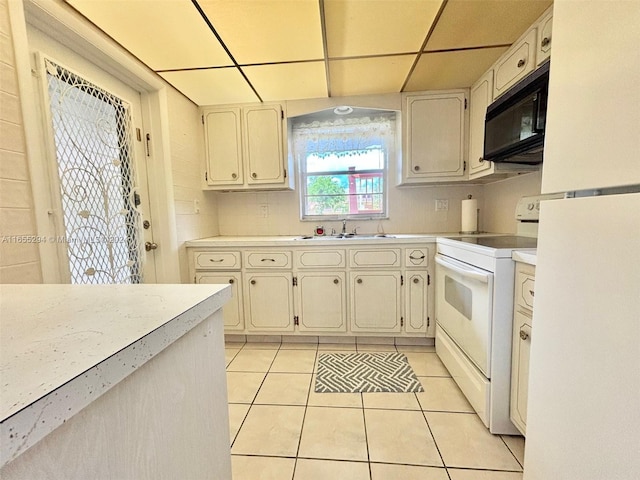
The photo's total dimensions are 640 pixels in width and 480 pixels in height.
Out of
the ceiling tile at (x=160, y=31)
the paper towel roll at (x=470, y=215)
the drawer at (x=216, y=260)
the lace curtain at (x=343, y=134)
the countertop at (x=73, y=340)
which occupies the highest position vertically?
the ceiling tile at (x=160, y=31)

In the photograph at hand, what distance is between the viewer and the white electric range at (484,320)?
134 cm

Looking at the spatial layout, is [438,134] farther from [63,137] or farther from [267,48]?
[63,137]

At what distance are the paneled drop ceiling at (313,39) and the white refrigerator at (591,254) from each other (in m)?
1.00

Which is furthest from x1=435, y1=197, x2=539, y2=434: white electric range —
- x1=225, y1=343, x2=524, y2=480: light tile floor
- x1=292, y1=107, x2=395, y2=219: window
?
x1=292, y1=107, x2=395, y2=219: window

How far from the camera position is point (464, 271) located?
1.58 m

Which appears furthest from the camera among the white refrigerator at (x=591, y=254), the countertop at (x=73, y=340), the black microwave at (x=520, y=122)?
the black microwave at (x=520, y=122)

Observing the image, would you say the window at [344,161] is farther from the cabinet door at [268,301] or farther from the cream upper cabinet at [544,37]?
the cream upper cabinet at [544,37]

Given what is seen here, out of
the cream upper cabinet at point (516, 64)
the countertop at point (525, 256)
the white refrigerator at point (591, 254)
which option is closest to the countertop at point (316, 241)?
the countertop at point (525, 256)

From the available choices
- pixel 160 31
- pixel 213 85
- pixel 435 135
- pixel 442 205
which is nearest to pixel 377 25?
pixel 435 135

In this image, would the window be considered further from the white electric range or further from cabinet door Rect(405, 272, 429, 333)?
the white electric range

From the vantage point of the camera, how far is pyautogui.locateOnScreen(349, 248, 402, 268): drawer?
7.33ft

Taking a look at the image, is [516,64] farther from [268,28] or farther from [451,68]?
[268,28]

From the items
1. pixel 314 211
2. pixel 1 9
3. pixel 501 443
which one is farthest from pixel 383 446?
pixel 1 9

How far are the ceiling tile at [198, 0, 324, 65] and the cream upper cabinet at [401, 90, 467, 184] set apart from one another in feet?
3.33
